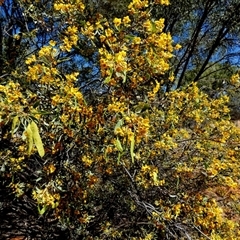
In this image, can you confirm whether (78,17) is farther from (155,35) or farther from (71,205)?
(71,205)

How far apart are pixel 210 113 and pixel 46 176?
175 cm

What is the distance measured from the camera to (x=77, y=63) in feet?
17.8

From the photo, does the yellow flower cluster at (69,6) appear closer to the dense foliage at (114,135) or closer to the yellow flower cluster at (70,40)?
the dense foliage at (114,135)

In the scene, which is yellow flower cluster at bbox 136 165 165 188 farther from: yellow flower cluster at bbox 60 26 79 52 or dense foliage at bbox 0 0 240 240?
yellow flower cluster at bbox 60 26 79 52

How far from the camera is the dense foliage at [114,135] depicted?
93.3 inches

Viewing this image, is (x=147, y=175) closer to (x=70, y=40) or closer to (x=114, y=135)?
(x=114, y=135)

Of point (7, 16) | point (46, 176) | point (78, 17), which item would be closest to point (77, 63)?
point (7, 16)

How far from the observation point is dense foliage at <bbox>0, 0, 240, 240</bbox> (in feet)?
7.77

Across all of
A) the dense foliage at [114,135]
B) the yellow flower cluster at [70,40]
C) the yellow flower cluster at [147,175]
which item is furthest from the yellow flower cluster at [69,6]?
the yellow flower cluster at [147,175]

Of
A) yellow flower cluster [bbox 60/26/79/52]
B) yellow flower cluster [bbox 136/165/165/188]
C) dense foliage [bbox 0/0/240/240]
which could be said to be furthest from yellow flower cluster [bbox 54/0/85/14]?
yellow flower cluster [bbox 136/165/165/188]

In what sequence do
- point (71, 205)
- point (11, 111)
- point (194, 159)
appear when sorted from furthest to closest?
point (194, 159)
point (71, 205)
point (11, 111)

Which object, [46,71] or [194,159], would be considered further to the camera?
[194,159]

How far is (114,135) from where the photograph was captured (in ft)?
8.05

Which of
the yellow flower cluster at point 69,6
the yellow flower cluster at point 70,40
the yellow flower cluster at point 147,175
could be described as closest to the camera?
the yellow flower cluster at point 70,40
